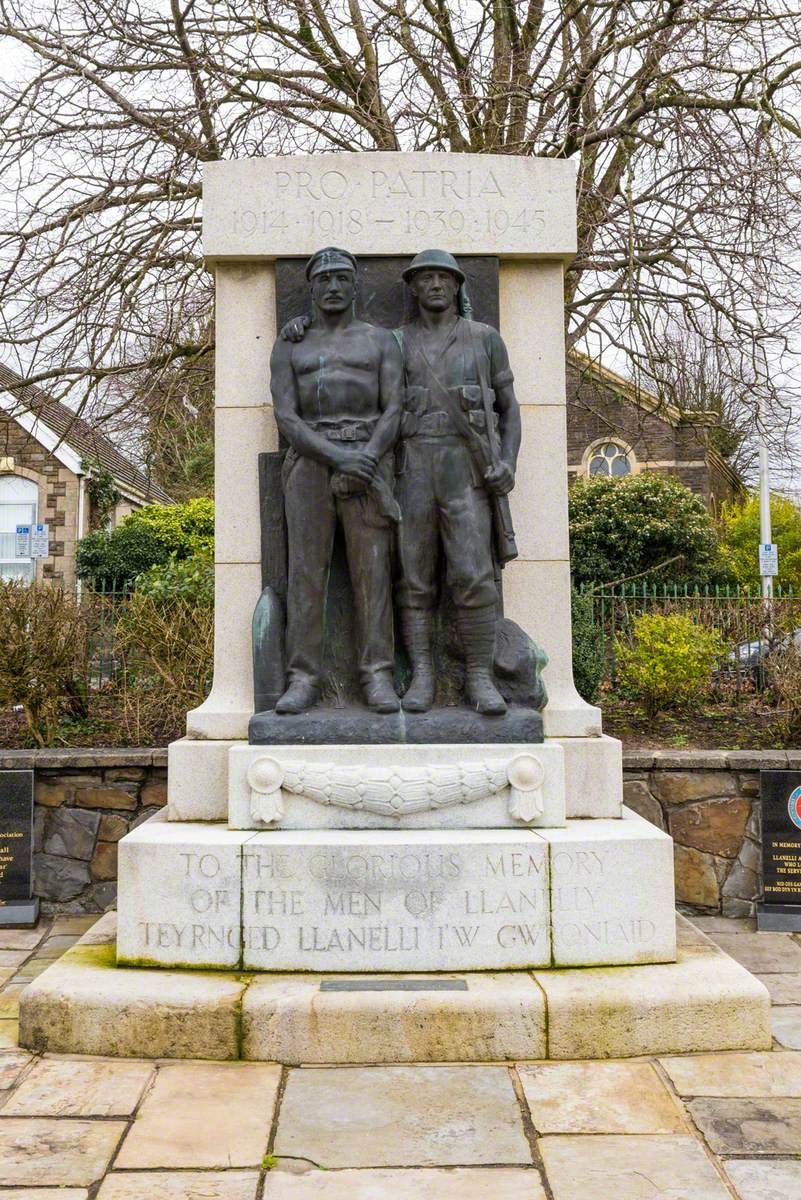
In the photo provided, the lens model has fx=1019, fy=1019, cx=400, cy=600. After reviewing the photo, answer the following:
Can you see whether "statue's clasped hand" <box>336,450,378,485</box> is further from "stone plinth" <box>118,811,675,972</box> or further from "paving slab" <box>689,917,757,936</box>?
"paving slab" <box>689,917,757,936</box>

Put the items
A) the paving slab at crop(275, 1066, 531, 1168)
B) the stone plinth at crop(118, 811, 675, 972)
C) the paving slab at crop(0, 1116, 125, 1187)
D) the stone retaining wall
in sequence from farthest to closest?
1. the stone retaining wall
2. the stone plinth at crop(118, 811, 675, 972)
3. the paving slab at crop(275, 1066, 531, 1168)
4. the paving slab at crop(0, 1116, 125, 1187)

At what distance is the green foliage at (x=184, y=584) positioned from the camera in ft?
29.7

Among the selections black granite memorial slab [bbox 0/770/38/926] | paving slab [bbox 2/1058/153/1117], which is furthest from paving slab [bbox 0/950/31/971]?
paving slab [bbox 2/1058/153/1117]

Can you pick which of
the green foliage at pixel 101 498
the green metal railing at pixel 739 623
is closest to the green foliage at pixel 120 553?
the green foliage at pixel 101 498

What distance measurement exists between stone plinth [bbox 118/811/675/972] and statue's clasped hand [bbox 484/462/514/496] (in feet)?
5.11

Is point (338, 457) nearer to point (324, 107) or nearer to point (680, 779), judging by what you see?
point (680, 779)

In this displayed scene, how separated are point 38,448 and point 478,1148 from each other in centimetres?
2174

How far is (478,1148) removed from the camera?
2.96m

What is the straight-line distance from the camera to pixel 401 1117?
3.17 m

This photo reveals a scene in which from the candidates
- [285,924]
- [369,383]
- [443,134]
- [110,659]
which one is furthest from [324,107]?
[285,924]

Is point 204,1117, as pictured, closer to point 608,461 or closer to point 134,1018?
point 134,1018

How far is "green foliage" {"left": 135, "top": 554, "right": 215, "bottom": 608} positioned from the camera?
9.04 metres

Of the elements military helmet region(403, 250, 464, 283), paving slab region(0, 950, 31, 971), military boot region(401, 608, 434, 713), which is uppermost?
military helmet region(403, 250, 464, 283)

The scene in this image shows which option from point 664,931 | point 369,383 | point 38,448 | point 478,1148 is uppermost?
point 38,448
